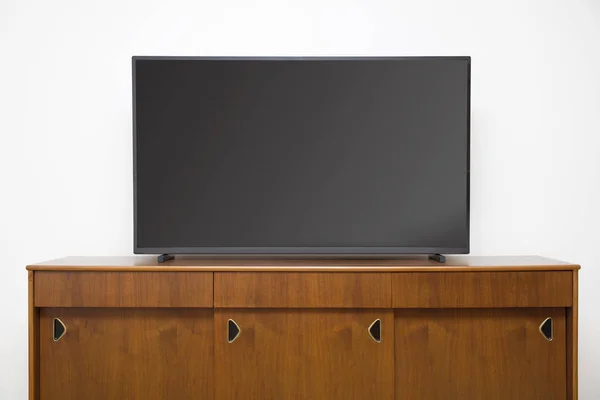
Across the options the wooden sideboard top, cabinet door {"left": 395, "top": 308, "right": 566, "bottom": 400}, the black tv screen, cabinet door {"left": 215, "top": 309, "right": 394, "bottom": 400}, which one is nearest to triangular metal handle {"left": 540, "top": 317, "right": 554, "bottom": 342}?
cabinet door {"left": 395, "top": 308, "right": 566, "bottom": 400}

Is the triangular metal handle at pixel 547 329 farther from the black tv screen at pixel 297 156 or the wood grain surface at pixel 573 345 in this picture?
the black tv screen at pixel 297 156

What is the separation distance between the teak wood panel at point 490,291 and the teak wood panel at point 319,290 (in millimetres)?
75

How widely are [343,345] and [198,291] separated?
0.62 meters

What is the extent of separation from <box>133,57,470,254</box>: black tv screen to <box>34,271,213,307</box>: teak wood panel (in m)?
0.19

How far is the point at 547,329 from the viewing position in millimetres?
1622

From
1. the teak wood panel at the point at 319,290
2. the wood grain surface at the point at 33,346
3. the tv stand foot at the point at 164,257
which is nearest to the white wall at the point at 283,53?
the tv stand foot at the point at 164,257

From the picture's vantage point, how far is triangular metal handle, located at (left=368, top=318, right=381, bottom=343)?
1604mm

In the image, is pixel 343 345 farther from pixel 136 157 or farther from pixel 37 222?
pixel 37 222

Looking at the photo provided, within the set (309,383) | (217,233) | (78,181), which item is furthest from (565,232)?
(78,181)

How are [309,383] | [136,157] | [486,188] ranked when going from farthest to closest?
[486,188], [136,157], [309,383]

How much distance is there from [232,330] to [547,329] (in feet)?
4.15

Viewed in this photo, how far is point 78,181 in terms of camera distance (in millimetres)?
2049

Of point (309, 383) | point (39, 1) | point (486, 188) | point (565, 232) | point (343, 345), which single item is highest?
point (39, 1)

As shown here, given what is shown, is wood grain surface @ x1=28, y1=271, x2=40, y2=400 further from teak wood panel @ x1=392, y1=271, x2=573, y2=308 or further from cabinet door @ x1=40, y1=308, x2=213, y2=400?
teak wood panel @ x1=392, y1=271, x2=573, y2=308
